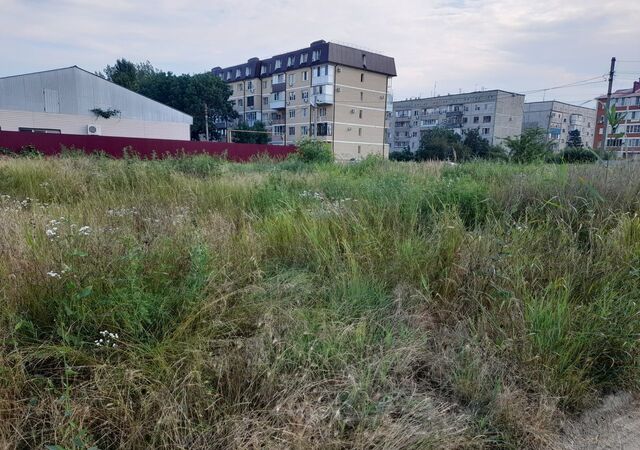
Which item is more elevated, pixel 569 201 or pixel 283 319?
pixel 569 201

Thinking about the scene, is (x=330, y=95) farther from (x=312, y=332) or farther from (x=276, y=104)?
(x=312, y=332)

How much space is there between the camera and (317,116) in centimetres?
5334

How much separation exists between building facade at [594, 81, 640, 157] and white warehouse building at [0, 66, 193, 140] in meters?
32.0

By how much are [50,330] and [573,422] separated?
273cm

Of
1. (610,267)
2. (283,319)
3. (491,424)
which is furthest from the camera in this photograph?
(610,267)

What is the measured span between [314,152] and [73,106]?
83.3ft

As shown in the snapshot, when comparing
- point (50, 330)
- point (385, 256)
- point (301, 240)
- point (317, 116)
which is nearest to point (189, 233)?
point (301, 240)

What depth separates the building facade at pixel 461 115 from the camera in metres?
65.4

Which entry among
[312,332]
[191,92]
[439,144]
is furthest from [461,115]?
[312,332]

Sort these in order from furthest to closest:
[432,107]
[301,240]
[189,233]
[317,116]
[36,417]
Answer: [432,107] → [317,116] → [301,240] → [189,233] → [36,417]

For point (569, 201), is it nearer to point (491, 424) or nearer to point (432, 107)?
point (491, 424)

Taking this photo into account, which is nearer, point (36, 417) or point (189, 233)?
point (36, 417)

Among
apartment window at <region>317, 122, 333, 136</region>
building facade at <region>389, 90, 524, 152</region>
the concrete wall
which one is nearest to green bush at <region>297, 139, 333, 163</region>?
the concrete wall

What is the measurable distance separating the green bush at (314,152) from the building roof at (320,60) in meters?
37.5
